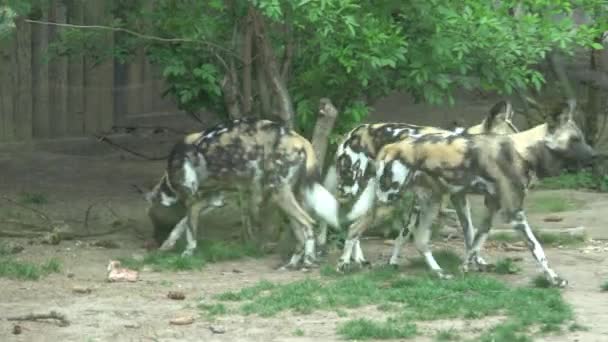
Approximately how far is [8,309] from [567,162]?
10.5 feet

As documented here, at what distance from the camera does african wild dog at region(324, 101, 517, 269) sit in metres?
7.82

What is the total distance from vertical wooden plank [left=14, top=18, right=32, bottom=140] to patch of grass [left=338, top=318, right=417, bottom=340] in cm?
632

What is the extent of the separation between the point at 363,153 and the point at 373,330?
237cm

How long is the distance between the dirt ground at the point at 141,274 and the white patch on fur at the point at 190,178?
0.51 m

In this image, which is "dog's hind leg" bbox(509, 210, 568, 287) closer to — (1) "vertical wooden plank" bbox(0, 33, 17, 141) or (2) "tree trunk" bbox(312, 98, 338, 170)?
(2) "tree trunk" bbox(312, 98, 338, 170)

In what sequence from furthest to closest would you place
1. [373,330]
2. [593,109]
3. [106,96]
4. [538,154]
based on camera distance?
[106,96] → [593,109] → [538,154] → [373,330]

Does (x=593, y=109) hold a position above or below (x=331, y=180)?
above

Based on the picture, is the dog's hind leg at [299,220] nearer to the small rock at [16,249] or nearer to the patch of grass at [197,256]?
the patch of grass at [197,256]

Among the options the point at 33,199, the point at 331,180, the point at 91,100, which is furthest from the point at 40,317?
the point at 91,100

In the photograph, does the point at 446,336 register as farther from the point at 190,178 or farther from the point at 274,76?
the point at 274,76

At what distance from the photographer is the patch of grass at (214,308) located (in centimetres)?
635

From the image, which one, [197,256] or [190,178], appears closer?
[197,256]

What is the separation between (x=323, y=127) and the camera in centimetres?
831

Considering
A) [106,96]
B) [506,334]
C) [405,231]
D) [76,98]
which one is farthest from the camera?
[106,96]
